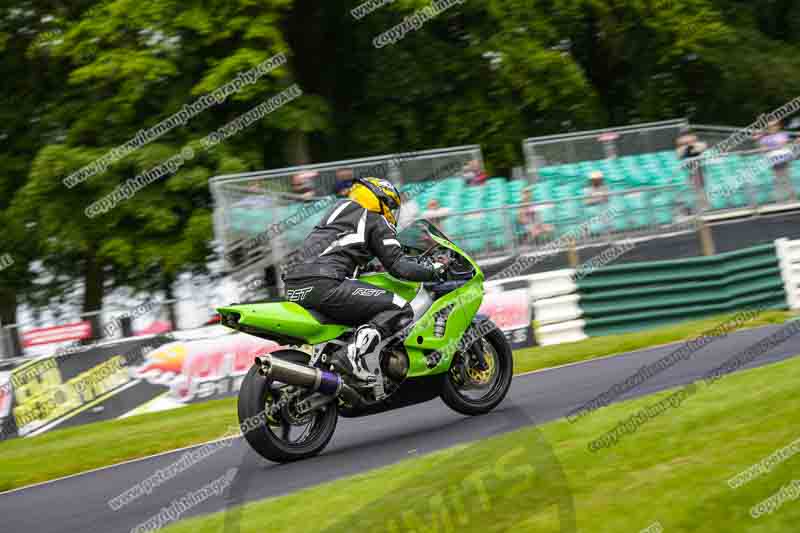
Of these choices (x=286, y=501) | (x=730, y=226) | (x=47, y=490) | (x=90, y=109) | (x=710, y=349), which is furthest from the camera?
(x=90, y=109)

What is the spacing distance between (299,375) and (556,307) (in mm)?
7810

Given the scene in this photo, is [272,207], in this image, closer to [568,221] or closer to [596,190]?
[568,221]

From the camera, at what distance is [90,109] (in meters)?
19.4

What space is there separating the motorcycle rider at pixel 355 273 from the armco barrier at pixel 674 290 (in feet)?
23.6

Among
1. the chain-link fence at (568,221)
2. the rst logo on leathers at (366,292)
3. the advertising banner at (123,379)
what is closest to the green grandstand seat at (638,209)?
the chain-link fence at (568,221)

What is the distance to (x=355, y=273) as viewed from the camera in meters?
7.82

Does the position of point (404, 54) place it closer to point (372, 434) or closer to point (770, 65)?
point (770, 65)

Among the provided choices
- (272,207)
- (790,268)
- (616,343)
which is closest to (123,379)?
(272,207)

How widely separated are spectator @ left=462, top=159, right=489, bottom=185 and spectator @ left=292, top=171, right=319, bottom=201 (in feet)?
8.36

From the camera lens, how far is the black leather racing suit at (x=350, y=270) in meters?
7.45

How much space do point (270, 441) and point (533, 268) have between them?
314 inches

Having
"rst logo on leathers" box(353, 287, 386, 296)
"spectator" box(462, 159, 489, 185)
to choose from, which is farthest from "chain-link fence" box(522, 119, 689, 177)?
"rst logo on leathers" box(353, 287, 386, 296)

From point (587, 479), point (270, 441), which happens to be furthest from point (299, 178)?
point (587, 479)

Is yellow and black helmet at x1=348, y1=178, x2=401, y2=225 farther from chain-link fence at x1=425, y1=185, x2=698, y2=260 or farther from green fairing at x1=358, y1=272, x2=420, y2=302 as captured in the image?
chain-link fence at x1=425, y1=185, x2=698, y2=260
